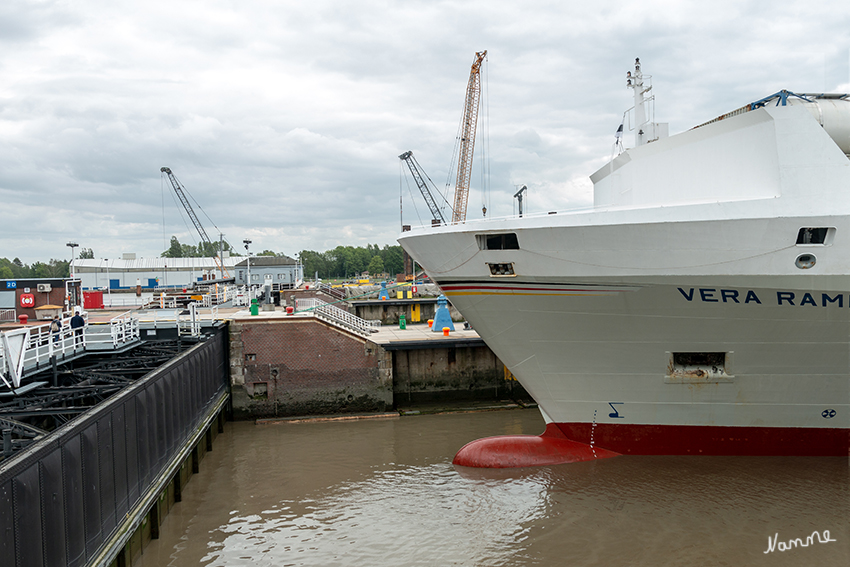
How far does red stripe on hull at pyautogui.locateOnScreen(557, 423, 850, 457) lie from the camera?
11.0 meters

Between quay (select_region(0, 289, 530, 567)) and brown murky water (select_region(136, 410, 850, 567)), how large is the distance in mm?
1372

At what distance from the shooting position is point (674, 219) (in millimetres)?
9492

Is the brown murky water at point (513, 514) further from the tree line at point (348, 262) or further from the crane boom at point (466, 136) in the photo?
the tree line at point (348, 262)

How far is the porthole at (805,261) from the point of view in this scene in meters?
9.29

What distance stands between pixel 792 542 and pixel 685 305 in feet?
14.4

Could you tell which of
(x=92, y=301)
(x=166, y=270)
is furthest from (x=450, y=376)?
(x=166, y=270)

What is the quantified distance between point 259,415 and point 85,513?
12.5 metres

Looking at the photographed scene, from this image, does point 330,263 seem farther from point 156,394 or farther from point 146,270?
point 156,394

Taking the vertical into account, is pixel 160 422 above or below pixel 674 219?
below

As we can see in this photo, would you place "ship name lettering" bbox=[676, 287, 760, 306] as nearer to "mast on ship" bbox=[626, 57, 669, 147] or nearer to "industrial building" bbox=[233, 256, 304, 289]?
"mast on ship" bbox=[626, 57, 669, 147]

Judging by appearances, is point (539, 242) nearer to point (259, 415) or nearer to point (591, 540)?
point (591, 540)

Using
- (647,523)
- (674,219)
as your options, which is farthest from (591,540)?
(674,219)

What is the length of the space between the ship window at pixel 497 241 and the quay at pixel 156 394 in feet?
23.0

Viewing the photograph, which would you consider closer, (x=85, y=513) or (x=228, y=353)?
(x=85, y=513)
